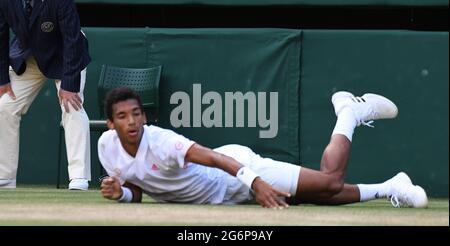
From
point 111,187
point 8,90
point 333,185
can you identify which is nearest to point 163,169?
point 111,187

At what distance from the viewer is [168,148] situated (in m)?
8.05

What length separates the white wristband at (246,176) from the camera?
774cm

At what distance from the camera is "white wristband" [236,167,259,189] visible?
774cm

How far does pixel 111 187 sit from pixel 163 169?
34 cm

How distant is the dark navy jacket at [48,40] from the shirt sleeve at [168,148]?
2567 millimetres

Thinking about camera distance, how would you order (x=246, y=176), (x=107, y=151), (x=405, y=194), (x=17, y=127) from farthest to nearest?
1. (x=17, y=127)
2. (x=405, y=194)
3. (x=107, y=151)
4. (x=246, y=176)

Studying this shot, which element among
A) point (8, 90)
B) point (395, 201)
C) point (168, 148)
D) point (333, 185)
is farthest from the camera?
point (8, 90)

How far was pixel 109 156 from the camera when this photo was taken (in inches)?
326

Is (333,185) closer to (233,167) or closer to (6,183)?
(233,167)

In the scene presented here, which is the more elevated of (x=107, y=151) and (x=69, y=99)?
(x=69, y=99)

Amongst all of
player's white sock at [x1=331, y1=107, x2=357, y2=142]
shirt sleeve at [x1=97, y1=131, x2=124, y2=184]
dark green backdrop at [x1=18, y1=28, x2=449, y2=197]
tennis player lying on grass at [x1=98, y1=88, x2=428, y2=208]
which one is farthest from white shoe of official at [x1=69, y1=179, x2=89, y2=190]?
player's white sock at [x1=331, y1=107, x2=357, y2=142]

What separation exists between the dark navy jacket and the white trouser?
4.3 inches

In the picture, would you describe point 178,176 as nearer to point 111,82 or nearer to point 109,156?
point 109,156

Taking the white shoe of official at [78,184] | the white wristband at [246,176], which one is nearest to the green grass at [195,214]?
the white wristband at [246,176]
